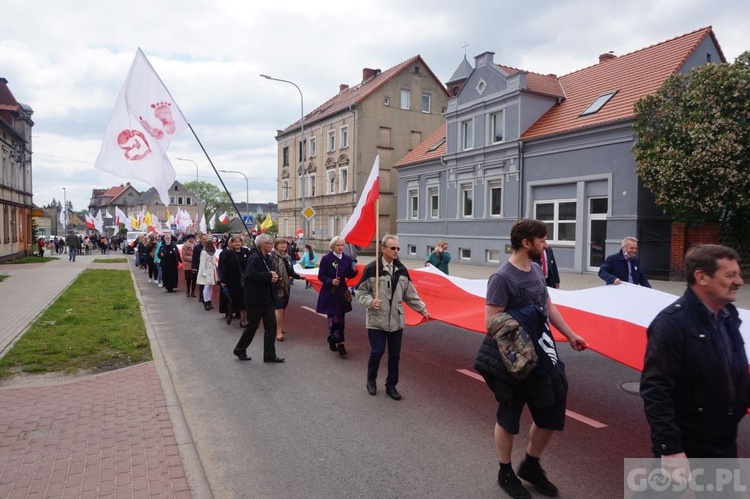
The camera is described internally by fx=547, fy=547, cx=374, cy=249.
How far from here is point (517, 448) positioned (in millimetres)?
4707

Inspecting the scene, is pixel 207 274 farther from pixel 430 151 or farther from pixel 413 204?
pixel 430 151

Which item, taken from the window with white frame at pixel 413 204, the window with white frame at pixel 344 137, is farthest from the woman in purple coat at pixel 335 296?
the window with white frame at pixel 344 137

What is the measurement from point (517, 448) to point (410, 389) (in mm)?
1914

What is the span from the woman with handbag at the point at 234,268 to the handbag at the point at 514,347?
23.7 feet

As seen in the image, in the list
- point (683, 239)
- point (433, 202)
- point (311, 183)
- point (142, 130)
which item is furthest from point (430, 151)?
point (142, 130)

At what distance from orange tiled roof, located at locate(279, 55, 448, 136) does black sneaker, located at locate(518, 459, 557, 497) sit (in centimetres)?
3874

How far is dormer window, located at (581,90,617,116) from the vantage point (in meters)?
21.6

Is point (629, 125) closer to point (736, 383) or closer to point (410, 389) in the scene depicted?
point (410, 389)

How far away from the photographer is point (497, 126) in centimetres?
2581

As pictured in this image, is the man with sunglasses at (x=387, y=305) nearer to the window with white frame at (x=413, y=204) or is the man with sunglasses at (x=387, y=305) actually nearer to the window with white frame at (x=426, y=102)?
the window with white frame at (x=413, y=204)

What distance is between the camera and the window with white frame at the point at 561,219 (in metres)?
21.6

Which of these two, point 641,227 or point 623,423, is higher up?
point 641,227

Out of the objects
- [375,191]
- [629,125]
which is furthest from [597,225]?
[375,191]

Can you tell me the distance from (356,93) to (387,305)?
42.2 metres
